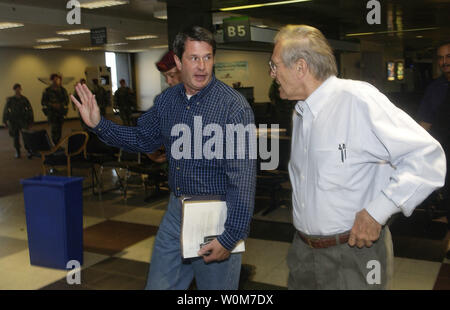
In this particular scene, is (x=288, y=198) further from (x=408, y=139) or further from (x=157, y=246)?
(x=408, y=139)

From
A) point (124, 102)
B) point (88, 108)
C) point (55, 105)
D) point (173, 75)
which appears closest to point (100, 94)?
point (55, 105)

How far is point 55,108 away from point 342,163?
37.2 ft

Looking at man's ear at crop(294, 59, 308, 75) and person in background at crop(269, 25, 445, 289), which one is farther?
man's ear at crop(294, 59, 308, 75)

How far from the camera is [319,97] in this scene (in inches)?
68.3

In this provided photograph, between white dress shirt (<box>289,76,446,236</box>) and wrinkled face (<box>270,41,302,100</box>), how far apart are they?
66 millimetres

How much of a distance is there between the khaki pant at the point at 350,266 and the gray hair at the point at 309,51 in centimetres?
65

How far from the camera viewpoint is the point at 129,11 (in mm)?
14320

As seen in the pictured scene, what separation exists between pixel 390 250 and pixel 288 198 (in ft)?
16.7

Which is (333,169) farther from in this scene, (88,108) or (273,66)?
(88,108)

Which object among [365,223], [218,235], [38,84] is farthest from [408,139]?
[38,84]

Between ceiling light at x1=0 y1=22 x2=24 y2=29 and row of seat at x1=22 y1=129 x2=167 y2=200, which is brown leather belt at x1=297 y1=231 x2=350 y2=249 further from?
ceiling light at x1=0 y1=22 x2=24 y2=29

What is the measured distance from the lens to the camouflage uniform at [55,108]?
11859mm

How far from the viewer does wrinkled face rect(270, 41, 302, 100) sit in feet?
5.78

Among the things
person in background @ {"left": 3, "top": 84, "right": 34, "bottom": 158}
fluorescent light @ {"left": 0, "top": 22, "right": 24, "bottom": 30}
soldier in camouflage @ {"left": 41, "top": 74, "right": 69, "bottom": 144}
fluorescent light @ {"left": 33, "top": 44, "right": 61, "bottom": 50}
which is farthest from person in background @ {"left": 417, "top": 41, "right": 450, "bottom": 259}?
fluorescent light @ {"left": 33, "top": 44, "right": 61, "bottom": 50}
